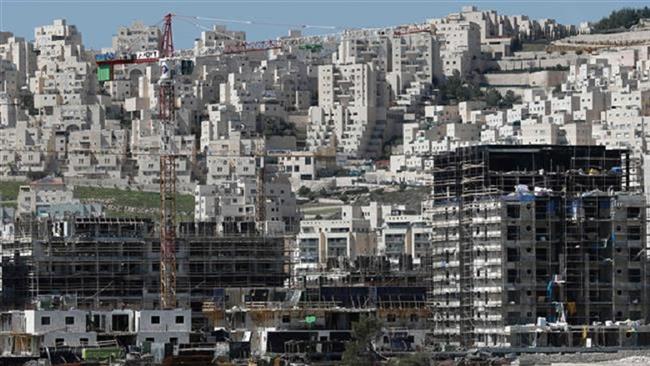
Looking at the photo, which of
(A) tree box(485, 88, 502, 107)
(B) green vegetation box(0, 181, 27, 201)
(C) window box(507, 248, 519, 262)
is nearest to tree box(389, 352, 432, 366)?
(C) window box(507, 248, 519, 262)

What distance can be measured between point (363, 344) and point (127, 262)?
19.2 metres

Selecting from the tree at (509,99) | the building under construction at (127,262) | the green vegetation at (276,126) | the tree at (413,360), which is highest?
the tree at (509,99)

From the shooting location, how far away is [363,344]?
77.6 metres

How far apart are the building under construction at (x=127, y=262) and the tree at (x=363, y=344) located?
46.0 feet

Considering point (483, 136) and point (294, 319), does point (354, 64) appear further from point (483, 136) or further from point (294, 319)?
point (294, 319)

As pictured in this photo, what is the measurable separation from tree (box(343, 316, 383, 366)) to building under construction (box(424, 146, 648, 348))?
5.91m

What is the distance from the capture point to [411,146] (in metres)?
175

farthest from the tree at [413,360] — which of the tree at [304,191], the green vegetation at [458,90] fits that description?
the green vegetation at [458,90]

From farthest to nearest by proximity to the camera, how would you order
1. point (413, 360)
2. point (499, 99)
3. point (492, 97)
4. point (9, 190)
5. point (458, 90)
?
1. point (458, 90)
2. point (499, 99)
3. point (492, 97)
4. point (9, 190)
5. point (413, 360)

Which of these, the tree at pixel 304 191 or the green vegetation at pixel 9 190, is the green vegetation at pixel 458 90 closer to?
the tree at pixel 304 191

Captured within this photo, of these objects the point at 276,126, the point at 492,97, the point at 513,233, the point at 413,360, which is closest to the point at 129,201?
the point at 276,126

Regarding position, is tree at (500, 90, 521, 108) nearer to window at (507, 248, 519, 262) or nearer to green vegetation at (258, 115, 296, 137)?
green vegetation at (258, 115, 296, 137)

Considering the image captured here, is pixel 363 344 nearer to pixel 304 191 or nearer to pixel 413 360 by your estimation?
pixel 413 360

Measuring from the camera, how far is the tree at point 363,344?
76000 mm
